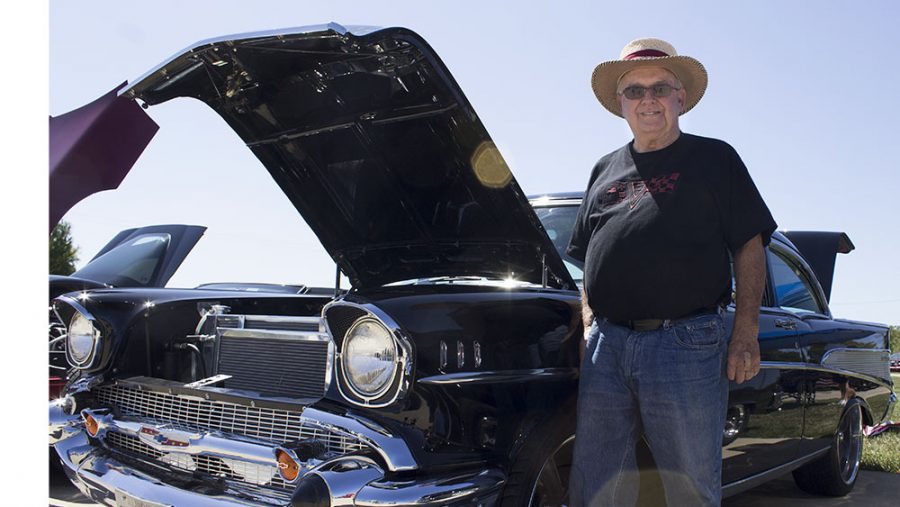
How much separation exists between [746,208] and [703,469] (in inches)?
31.0

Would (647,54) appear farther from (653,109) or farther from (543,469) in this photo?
(543,469)

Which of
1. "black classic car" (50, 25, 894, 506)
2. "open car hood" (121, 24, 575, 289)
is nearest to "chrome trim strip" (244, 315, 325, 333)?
"black classic car" (50, 25, 894, 506)

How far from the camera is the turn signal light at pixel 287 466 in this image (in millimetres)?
2285

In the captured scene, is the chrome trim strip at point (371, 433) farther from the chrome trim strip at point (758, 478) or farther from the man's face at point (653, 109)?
the chrome trim strip at point (758, 478)

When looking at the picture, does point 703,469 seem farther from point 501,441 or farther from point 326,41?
point 326,41

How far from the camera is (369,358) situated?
2.24m

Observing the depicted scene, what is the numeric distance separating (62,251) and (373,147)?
2060 inches

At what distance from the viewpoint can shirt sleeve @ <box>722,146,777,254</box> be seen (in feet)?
7.50

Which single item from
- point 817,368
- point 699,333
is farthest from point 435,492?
point 817,368

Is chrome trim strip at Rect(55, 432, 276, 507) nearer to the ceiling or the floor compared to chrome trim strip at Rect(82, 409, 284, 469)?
nearer to the floor

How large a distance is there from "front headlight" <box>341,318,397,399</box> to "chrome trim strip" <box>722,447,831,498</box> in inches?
67.4

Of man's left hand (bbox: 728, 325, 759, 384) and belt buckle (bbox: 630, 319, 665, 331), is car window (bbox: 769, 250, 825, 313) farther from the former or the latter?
belt buckle (bbox: 630, 319, 665, 331)
